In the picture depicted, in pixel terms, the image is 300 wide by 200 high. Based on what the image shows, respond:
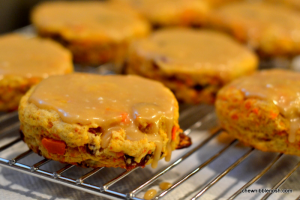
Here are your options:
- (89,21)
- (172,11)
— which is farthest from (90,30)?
(172,11)

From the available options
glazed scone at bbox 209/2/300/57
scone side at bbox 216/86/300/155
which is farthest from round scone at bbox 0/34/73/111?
glazed scone at bbox 209/2/300/57

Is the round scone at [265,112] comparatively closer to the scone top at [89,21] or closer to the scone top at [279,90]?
the scone top at [279,90]

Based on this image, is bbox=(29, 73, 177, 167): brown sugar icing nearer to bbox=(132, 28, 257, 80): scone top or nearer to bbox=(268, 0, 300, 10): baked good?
bbox=(132, 28, 257, 80): scone top

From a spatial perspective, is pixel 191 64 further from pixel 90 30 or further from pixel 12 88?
pixel 12 88

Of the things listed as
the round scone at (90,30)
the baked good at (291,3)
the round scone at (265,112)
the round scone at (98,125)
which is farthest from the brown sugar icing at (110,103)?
the baked good at (291,3)

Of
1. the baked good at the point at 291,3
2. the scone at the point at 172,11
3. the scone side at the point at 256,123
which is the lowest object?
the scone side at the point at 256,123

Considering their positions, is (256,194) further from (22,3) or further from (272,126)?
(22,3)

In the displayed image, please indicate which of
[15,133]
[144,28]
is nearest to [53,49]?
[15,133]
